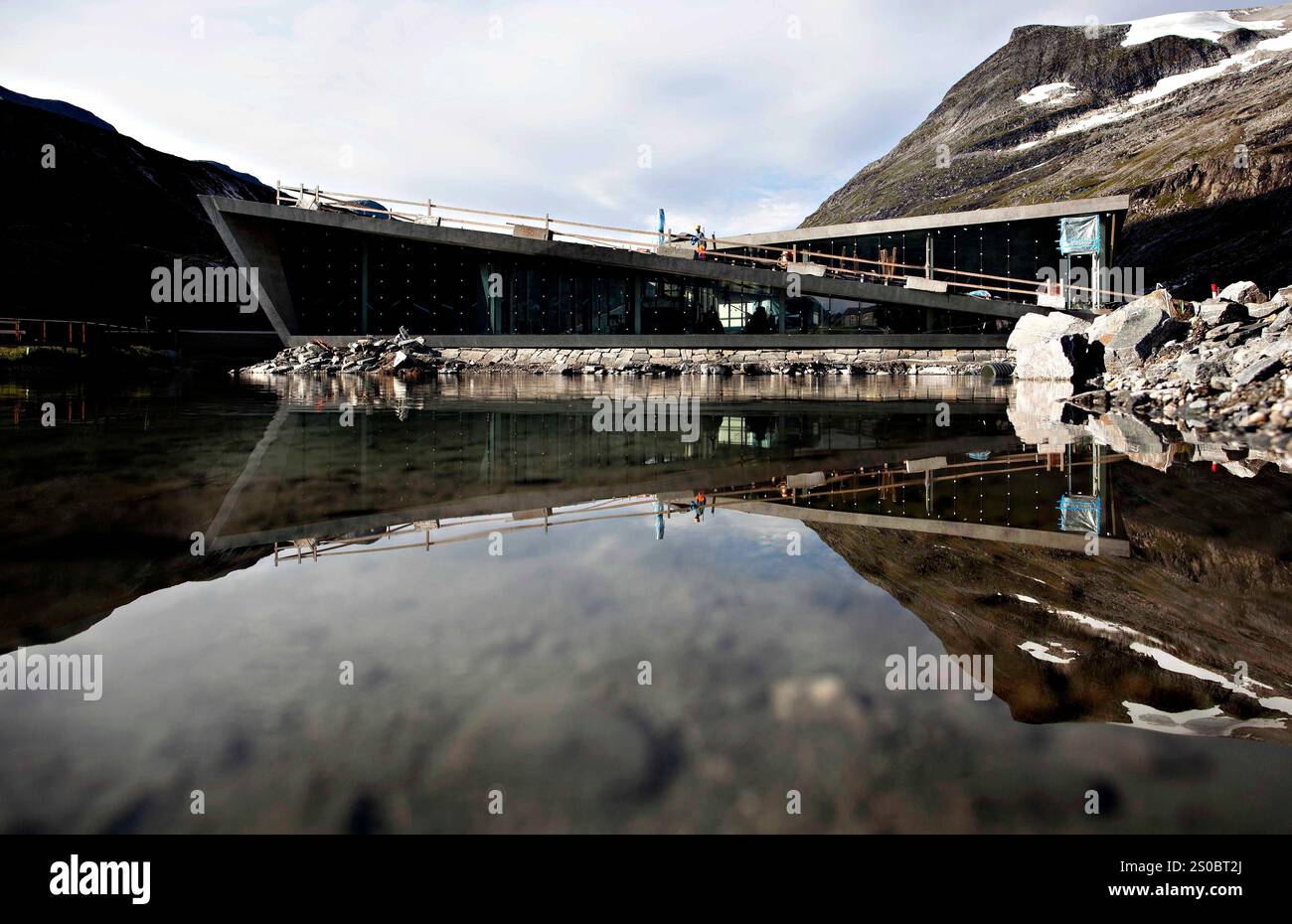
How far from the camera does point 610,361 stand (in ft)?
123

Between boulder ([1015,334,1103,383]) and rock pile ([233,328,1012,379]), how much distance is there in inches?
355

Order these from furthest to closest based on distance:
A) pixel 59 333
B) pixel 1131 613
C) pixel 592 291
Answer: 1. pixel 592 291
2. pixel 59 333
3. pixel 1131 613

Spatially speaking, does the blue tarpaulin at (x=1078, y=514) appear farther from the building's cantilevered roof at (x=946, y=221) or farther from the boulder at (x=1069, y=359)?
the building's cantilevered roof at (x=946, y=221)

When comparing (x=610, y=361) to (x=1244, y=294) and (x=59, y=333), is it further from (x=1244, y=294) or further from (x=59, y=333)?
(x=59, y=333)

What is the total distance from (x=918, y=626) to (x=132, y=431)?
11686 millimetres

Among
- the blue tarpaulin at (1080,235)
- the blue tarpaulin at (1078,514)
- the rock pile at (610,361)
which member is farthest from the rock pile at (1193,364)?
the blue tarpaulin at (1080,235)

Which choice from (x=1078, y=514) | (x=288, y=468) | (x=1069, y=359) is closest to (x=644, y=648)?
(x=1078, y=514)

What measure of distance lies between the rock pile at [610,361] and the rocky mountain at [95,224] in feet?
71.7

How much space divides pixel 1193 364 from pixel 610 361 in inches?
1043

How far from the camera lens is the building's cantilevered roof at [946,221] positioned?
36.5 meters

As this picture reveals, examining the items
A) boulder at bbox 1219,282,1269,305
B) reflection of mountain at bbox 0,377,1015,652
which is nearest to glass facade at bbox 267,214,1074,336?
boulder at bbox 1219,282,1269,305
